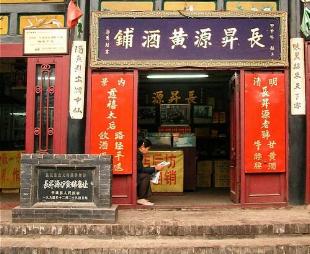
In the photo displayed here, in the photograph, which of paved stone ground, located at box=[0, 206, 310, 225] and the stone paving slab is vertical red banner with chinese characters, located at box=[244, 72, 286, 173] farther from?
the stone paving slab

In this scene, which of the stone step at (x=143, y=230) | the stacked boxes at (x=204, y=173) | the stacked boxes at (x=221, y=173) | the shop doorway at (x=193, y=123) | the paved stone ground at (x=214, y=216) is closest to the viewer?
the stone step at (x=143, y=230)

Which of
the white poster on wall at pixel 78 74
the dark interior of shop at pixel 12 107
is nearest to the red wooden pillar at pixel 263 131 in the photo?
the white poster on wall at pixel 78 74

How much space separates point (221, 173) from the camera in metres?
12.2

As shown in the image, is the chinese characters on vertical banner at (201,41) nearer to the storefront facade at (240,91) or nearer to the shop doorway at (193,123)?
the storefront facade at (240,91)

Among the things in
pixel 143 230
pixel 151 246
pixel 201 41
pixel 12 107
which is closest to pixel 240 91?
pixel 201 41

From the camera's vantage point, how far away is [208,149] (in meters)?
13.2

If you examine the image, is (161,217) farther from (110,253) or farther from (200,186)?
(200,186)

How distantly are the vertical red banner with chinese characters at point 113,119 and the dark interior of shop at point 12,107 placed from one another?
412 centimetres

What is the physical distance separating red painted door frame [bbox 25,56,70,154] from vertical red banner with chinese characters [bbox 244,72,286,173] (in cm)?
370

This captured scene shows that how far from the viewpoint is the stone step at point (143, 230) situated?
7273 mm

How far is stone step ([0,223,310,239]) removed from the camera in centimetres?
727

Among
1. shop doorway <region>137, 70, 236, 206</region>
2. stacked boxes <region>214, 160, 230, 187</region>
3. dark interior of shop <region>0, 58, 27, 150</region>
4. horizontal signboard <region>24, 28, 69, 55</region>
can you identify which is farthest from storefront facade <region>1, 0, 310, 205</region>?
dark interior of shop <region>0, 58, 27, 150</region>

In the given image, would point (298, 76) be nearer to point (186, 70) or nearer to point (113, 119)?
point (186, 70)

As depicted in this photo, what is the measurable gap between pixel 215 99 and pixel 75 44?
5.79 meters
